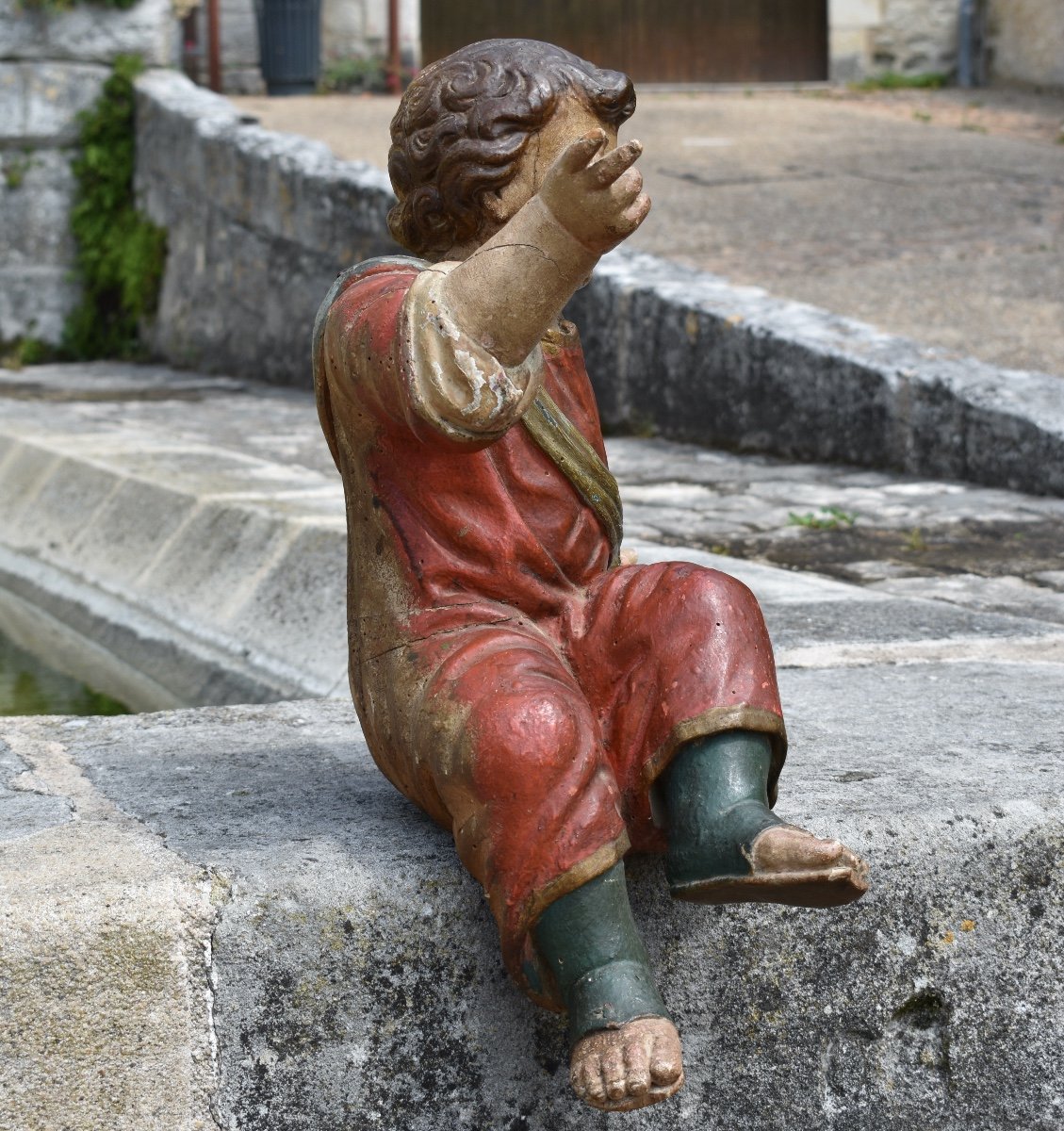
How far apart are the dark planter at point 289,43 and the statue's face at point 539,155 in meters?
10.2

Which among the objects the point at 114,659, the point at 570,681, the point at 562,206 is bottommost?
the point at 114,659

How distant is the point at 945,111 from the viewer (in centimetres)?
1181

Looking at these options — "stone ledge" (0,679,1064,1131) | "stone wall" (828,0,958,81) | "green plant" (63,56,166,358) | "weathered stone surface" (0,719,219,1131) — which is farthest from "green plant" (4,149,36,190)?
"weathered stone surface" (0,719,219,1131)

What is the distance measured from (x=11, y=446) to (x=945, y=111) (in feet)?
25.8

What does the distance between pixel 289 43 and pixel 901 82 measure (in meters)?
4.73

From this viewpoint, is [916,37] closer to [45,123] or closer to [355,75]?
[355,75]

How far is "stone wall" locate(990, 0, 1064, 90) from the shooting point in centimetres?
1241

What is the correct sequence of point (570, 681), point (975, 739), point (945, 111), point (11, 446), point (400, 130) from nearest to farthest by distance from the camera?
1. point (570, 681)
2. point (400, 130)
3. point (975, 739)
4. point (11, 446)
5. point (945, 111)

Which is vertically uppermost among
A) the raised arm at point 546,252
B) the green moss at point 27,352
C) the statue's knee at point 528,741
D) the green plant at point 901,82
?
the raised arm at point 546,252

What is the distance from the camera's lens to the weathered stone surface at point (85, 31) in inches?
372

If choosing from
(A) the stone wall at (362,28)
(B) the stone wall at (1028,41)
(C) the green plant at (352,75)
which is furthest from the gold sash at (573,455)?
(B) the stone wall at (1028,41)

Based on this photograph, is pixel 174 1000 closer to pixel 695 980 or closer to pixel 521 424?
pixel 695 980

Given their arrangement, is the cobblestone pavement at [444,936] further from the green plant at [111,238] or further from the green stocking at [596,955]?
the green plant at [111,238]

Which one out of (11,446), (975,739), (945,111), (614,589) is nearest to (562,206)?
(614,589)
